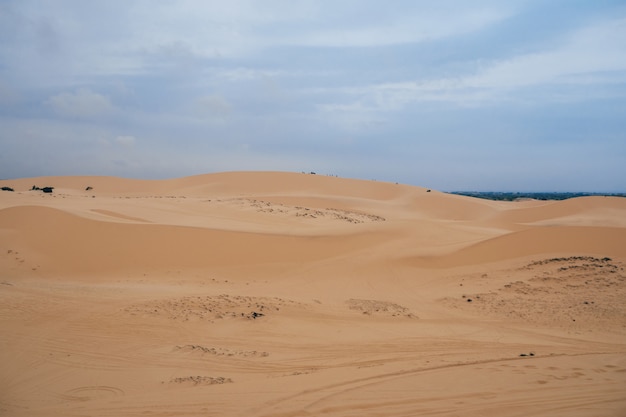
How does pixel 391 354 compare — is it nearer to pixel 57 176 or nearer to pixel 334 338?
pixel 334 338

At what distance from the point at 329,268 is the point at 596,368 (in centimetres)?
667

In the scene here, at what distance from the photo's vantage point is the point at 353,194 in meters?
36.6

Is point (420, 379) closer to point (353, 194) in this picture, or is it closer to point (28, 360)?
point (28, 360)

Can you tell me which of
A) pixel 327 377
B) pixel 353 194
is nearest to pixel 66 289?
pixel 327 377

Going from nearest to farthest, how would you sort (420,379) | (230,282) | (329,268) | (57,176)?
(420,379)
(230,282)
(329,268)
(57,176)

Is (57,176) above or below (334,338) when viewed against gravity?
above

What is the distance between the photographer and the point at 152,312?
7789 mm

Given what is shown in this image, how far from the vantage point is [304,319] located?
796 cm

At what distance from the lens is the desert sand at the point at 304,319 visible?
488 centimetres

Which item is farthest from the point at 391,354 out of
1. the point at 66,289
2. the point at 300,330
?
the point at 66,289

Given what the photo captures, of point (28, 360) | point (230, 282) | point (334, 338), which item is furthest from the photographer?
point (230, 282)

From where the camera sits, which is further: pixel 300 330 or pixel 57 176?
pixel 57 176

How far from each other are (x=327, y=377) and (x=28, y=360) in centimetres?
392

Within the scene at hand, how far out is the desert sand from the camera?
4879mm
